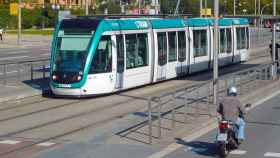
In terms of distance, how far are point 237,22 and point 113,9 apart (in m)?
46.7

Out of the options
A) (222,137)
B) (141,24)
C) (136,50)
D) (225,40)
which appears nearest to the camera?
(222,137)

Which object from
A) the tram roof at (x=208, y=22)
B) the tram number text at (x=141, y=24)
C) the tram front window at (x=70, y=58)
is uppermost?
the tram roof at (x=208, y=22)

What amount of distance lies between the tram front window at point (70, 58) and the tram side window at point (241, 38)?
18.7 metres

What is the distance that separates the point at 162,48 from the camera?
1192 inches

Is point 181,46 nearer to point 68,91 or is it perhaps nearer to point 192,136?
point 68,91

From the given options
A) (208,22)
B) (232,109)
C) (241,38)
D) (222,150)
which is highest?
(208,22)

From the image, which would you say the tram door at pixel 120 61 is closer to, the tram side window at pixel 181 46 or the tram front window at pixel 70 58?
the tram front window at pixel 70 58

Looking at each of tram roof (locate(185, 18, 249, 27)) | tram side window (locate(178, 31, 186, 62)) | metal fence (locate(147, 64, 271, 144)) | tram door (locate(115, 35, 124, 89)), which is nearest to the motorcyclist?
metal fence (locate(147, 64, 271, 144))

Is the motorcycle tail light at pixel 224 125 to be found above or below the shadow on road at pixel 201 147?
above

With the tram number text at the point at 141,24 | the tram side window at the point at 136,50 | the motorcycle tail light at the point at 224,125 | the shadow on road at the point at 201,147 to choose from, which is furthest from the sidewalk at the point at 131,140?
the tram number text at the point at 141,24

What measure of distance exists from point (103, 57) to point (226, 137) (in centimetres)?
1218

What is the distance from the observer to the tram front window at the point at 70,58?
25000mm

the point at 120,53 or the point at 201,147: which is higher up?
the point at 120,53

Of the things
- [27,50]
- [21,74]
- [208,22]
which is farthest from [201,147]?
[27,50]
